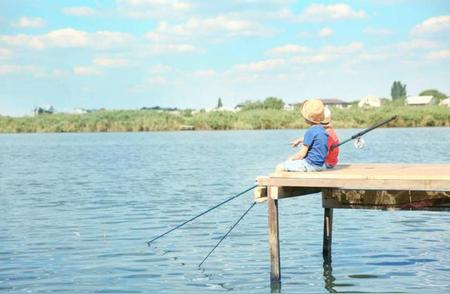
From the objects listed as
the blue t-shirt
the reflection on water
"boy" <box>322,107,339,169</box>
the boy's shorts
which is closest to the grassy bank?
the reflection on water

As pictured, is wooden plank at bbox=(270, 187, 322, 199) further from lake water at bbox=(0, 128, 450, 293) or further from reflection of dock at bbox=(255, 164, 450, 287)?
lake water at bbox=(0, 128, 450, 293)

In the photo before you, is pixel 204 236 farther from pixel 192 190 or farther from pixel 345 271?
pixel 192 190

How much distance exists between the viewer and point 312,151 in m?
12.3

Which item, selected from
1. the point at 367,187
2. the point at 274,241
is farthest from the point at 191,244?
the point at 367,187

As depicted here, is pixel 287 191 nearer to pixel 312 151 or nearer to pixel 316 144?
pixel 312 151

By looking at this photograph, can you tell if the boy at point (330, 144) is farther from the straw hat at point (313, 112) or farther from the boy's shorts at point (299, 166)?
the boy's shorts at point (299, 166)

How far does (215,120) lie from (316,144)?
7912 centimetres

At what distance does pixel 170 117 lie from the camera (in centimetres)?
9644

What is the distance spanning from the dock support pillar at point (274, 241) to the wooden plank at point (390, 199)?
1.33 m

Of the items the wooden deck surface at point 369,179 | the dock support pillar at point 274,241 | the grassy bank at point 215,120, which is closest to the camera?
the wooden deck surface at point 369,179

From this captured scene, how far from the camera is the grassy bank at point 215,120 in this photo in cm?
8319

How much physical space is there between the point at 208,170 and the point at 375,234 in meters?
20.0

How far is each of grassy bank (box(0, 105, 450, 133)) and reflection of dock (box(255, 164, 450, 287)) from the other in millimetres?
69094

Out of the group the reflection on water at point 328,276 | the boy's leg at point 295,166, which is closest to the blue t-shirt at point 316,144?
the boy's leg at point 295,166
